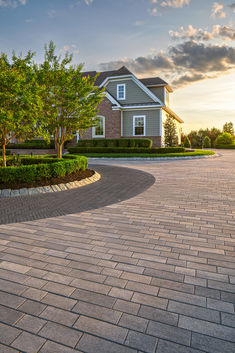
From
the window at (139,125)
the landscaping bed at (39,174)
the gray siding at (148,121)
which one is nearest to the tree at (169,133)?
the gray siding at (148,121)

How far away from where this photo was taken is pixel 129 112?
27.2 m

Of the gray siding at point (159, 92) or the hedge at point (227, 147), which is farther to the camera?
the hedge at point (227, 147)

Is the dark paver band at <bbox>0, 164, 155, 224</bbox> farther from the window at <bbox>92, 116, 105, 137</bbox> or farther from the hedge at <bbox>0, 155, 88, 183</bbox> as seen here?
the window at <bbox>92, 116, 105, 137</bbox>

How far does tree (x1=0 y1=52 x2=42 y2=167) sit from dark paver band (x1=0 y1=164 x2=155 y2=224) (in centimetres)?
276

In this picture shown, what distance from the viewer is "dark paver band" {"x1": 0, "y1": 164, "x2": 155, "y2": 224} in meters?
5.38

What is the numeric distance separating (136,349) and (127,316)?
0.36 metres

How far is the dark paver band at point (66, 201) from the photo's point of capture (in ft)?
17.6

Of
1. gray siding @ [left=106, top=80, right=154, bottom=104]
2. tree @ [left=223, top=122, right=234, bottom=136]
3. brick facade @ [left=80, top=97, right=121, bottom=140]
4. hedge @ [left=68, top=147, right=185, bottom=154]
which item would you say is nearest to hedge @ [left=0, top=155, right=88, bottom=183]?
hedge @ [left=68, top=147, right=185, bottom=154]

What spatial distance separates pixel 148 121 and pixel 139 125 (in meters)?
1.14

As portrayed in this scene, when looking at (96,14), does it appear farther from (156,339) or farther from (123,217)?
(156,339)

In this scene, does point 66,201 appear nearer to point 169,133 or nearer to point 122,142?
point 122,142

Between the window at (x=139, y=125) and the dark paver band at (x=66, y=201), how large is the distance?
1881 centimetres

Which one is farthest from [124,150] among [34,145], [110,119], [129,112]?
[34,145]

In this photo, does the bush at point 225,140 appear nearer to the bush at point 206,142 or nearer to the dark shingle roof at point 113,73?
the bush at point 206,142
